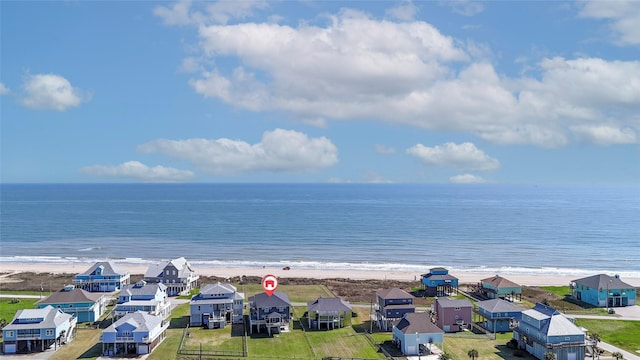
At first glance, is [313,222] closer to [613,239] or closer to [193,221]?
[193,221]

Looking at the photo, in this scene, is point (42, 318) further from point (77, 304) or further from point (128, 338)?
point (128, 338)

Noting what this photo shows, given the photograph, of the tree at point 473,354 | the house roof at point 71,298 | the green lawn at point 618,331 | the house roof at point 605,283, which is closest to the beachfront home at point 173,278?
the house roof at point 71,298

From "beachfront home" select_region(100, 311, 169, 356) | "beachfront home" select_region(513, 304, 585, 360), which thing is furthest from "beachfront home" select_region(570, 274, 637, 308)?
"beachfront home" select_region(100, 311, 169, 356)

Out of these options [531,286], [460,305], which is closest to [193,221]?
[531,286]

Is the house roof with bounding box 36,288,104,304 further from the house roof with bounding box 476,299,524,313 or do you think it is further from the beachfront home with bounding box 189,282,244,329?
the house roof with bounding box 476,299,524,313

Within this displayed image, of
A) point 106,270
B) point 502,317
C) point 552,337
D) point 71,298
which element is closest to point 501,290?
point 502,317

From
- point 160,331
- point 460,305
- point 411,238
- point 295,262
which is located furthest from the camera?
point 411,238
